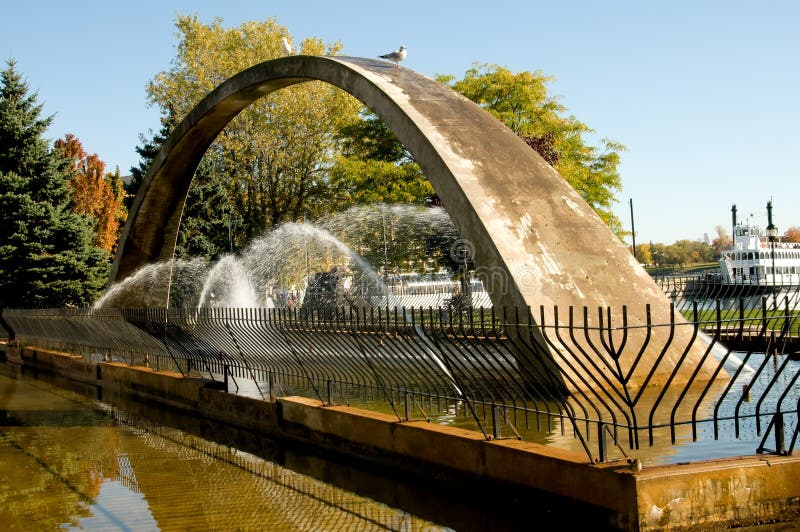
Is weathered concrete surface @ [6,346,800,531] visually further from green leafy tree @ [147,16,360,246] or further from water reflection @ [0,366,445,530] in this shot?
green leafy tree @ [147,16,360,246]

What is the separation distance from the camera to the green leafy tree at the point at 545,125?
2825cm

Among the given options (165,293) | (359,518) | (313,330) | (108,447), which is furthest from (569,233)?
(165,293)

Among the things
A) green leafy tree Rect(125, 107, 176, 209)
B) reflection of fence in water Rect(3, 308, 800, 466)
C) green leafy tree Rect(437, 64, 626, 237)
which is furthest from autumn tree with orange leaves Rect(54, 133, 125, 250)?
reflection of fence in water Rect(3, 308, 800, 466)

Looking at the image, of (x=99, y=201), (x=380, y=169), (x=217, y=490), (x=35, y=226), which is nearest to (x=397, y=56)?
(x=217, y=490)

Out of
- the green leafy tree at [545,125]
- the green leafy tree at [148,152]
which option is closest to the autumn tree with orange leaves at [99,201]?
the green leafy tree at [148,152]

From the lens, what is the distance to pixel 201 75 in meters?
38.2

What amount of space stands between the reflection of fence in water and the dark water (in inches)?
25.2

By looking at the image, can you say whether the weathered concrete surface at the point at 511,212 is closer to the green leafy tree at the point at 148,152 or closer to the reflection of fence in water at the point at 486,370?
the reflection of fence in water at the point at 486,370

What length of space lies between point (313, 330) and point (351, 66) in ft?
15.9

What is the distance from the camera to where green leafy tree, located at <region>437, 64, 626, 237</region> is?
28.2 m

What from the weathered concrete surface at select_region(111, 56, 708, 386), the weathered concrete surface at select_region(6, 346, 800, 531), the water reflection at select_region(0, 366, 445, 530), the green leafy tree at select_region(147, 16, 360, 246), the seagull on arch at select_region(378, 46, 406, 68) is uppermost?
the green leafy tree at select_region(147, 16, 360, 246)

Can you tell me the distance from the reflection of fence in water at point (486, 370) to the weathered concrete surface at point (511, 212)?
0.29 meters

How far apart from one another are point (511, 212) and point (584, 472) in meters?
5.02

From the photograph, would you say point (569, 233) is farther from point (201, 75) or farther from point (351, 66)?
point (201, 75)
